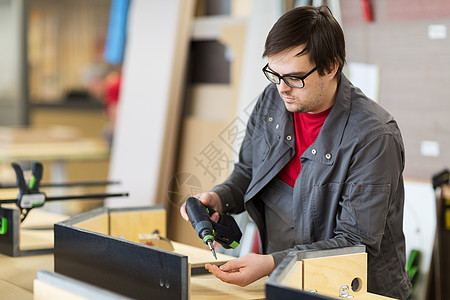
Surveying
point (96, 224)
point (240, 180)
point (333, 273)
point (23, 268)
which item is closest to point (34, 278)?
point (23, 268)

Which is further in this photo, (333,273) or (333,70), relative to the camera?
(333,70)

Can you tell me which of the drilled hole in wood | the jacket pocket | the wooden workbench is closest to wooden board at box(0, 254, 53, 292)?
the wooden workbench

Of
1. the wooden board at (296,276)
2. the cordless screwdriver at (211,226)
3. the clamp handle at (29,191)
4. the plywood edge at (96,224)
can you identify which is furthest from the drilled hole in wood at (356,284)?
the clamp handle at (29,191)

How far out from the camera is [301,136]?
185 cm

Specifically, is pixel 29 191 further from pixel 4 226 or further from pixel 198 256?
pixel 198 256

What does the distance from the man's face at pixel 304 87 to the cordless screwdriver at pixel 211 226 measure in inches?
14.2

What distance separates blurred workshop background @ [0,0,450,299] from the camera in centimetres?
270

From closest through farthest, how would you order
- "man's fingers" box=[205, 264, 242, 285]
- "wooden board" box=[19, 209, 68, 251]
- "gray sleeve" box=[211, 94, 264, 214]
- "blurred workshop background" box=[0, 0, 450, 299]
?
"man's fingers" box=[205, 264, 242, 285] → "gray sleeve" box=[211, 94, 264, 214] → "wooden board" box=[19, 209, 68, 251] → "blurred workshop background" box=[0, 0, 450, 299]

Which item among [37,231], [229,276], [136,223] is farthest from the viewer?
[37,231]

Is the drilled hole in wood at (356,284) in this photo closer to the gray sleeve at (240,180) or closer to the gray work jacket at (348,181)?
the gray work jacket at (348,181)

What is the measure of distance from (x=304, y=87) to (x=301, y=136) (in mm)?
221

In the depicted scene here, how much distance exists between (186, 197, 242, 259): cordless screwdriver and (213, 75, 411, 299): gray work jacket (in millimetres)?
171

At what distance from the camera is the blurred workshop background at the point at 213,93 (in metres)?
Answer: 2.70

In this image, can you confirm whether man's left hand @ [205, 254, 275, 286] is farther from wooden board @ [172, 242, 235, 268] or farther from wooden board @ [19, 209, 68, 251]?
wooden board @ [19, 209, 68, 251]
